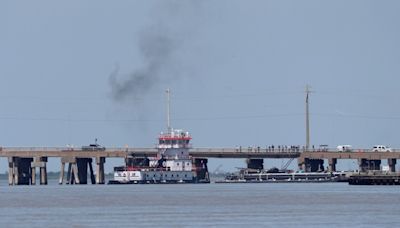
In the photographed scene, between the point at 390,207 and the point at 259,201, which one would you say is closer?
the point at 390,207

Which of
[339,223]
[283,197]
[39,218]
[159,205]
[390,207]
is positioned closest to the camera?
[339,223]

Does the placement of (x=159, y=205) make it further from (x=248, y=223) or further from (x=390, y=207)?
(x=248, y=223)

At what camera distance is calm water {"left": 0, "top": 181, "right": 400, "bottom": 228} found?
398ft

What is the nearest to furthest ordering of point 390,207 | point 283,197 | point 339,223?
1. point 339,223
2. point 390,207
3. point 283,197

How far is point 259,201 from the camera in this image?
158 metres

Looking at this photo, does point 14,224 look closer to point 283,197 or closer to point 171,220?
point 171,220

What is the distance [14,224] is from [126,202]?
37207mm

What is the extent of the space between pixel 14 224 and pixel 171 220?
12416 millimetres

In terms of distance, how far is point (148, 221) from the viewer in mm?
124125

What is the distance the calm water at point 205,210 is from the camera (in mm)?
121375

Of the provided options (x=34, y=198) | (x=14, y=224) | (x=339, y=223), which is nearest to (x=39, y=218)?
(x=14, y=224)

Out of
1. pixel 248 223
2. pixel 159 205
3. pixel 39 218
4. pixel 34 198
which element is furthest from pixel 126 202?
pixel 248 223

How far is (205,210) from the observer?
139 metres

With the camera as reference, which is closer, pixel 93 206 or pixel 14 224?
pixel 14 224
